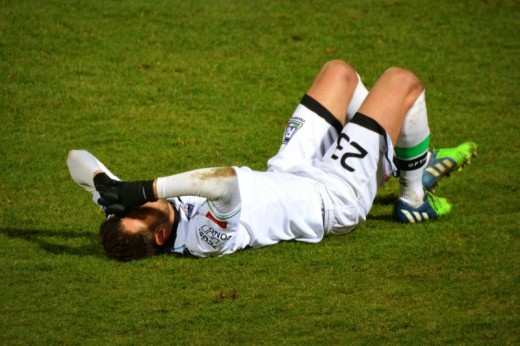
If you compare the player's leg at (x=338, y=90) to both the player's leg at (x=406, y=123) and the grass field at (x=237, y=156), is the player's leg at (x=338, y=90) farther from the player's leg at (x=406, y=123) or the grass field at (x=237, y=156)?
the grass field at (x=237, y=156)

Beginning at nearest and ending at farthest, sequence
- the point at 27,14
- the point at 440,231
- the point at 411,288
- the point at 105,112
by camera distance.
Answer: the point at 411,288
the point at 440,231
the point at 105,112
the point at 27,14

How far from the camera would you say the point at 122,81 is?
348 inches

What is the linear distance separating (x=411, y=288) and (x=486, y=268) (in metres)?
0.56

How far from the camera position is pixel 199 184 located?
5.27 metres

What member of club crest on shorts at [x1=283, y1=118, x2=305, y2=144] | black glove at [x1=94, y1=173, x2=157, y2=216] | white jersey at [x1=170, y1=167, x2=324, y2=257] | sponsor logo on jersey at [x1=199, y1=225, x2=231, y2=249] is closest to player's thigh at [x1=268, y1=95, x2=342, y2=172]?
club crest on shorts at [x1=283, y1=118, x2=305, y2=144]

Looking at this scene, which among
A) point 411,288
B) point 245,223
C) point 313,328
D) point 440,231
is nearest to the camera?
point 313,328

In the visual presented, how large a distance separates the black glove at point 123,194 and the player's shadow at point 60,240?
0.71 meters

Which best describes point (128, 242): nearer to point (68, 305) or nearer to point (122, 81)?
point (68, 305)

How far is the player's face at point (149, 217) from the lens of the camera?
550cm

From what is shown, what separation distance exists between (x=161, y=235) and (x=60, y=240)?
83 cm

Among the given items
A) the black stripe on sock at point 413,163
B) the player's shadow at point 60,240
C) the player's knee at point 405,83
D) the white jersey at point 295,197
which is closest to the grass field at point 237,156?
the player's shadow at point 60,240

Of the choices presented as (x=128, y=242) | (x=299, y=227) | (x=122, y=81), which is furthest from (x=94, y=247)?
(x=122, y=81)

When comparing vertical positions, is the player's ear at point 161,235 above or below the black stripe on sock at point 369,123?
below

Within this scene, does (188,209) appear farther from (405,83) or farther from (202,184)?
(405,83)
